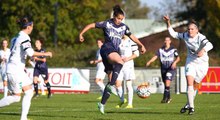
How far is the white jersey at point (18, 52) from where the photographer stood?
1539 centimetres

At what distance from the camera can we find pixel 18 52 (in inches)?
613

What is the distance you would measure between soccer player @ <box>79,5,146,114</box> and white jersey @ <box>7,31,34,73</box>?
7.28ft

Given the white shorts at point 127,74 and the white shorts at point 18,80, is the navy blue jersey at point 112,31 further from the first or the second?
the white shorts at point 127,74

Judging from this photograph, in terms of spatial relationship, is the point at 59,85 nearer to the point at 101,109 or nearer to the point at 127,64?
the point at 127,64

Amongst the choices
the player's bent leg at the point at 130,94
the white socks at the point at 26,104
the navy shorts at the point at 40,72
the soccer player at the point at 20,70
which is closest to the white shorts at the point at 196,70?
the player's bent leg at the point at 130,94

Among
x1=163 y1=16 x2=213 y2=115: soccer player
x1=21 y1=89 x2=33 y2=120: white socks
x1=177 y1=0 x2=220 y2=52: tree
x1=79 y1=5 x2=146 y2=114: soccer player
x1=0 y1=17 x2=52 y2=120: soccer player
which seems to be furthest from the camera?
x1=177 y1=0 x2=220 y2=52: tree

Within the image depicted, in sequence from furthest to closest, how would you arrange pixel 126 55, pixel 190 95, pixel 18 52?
pixel 126 55 < pixel 190 95 < pixel 18 52

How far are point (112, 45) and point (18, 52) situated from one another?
2.83 m

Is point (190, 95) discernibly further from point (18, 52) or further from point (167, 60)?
point (167, 60)

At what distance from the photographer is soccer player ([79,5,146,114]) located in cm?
1720

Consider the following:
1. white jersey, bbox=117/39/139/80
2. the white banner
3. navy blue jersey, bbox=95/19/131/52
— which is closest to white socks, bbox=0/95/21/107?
navy blue jersey, bbox=95/19/131/52

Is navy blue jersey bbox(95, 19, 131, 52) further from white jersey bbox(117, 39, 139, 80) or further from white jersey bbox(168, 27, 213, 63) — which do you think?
white jersey bbox(117, 39, 139, 80)

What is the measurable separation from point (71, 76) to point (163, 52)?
1167 cm

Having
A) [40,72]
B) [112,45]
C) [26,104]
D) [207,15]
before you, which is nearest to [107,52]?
[112,45]
